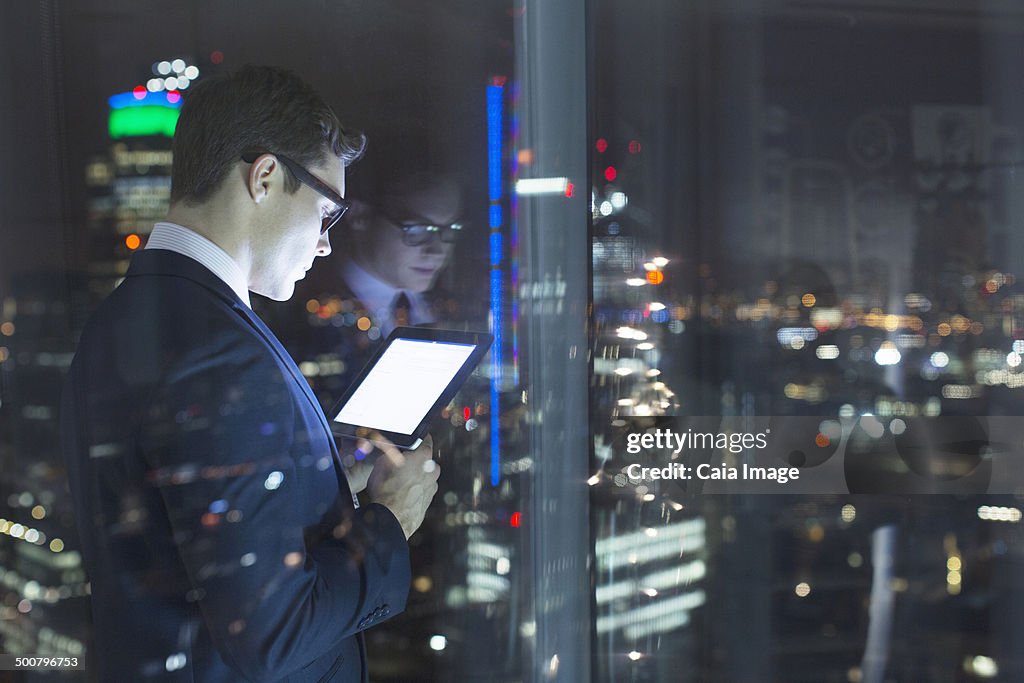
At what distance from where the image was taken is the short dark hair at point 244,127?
101cm

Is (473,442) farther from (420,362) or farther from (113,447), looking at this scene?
(113,447)

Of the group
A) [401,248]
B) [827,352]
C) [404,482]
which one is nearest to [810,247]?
[827,352]

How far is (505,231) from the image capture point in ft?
4.50

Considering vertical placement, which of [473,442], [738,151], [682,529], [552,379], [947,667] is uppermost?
[738,151]

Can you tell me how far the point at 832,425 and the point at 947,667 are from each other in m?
0.54

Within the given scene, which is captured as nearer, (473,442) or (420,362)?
(420,362)

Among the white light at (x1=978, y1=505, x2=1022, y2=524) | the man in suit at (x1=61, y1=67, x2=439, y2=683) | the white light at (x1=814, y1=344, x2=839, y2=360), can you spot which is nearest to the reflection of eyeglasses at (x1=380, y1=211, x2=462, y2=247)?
the man in suit at (x1=61, y1=67, x2=439, y2=683)

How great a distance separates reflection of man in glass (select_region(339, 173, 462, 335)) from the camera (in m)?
1.34

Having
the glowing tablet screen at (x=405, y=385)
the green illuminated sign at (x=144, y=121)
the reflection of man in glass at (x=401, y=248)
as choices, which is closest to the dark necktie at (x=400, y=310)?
the reflection of man in glass at (x=401, y=248)

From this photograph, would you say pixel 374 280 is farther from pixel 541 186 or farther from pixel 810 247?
pixel 810 247

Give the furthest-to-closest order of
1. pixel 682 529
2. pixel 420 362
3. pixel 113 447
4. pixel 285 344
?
1. pixel 682 529
2. pixel 285 344
3. pixel 420 362
4. pixel 113 447

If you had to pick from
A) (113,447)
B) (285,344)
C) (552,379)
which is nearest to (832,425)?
(552,379)

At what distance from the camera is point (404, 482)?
3.56 ft

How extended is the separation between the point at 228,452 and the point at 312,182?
0.40 meters
